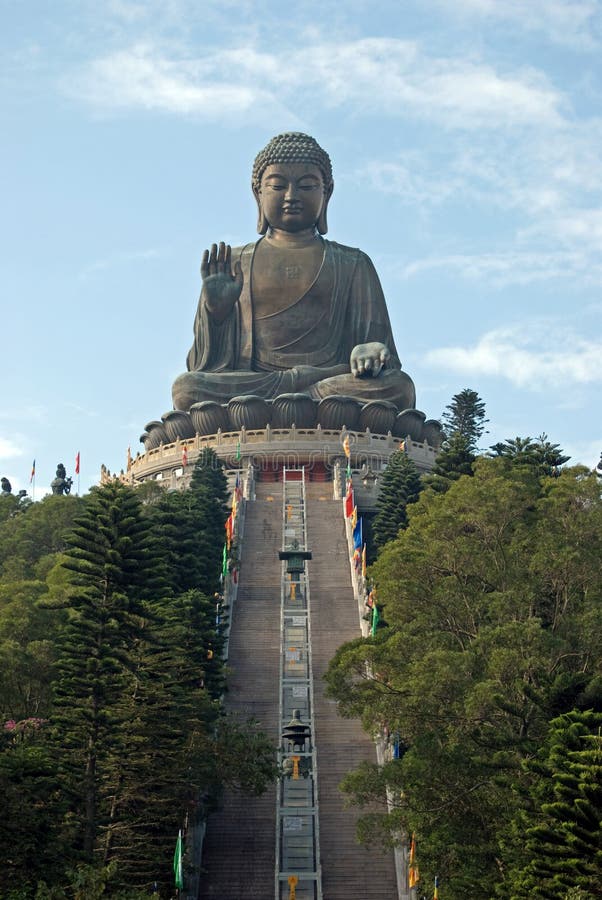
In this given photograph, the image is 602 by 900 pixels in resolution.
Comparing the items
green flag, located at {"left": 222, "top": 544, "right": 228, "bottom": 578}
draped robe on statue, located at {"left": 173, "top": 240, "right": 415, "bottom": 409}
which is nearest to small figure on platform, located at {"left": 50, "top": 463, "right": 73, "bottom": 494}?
draped robe on statue, located at {"left": 173, "top": 240, "right": 415, "bottom": 409}

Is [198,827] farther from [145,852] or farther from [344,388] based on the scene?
[344,388]

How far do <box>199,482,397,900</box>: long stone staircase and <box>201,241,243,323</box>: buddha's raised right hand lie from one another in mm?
11883

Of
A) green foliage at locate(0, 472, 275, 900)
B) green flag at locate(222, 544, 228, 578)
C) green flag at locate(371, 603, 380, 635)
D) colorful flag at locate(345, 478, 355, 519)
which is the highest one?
colorful flag at locate(345, 478, 355, 519)

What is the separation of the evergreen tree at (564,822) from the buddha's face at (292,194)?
1308 inches

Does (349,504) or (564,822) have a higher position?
(349,504)

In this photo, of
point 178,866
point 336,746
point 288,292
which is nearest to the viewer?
point 178,866

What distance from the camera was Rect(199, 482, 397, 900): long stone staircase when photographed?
20.6m

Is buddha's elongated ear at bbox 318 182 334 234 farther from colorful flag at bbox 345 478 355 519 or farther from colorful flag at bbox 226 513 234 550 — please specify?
colorful flag at bbox 226 513 234 550

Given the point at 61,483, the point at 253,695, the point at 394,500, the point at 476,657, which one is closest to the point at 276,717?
the point at 253,695

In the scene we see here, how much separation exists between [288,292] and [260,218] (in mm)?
3270

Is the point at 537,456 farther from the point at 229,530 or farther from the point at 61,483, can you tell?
the point at 61,483

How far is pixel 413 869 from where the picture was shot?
63.9ft

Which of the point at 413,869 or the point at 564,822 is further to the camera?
the point at 413,869

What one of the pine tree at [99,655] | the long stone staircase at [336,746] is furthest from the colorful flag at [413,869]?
the pine tree at [99,655]
